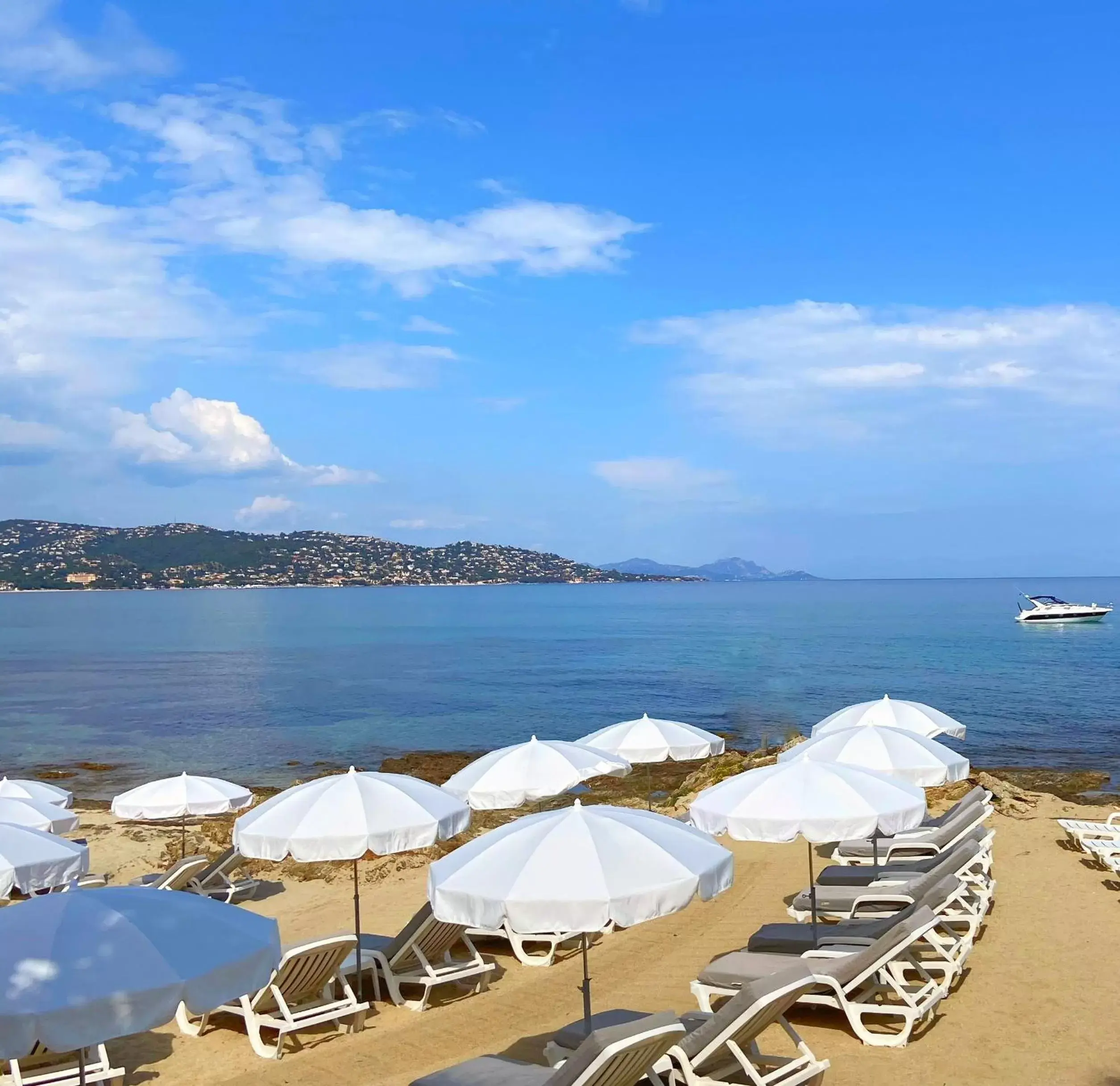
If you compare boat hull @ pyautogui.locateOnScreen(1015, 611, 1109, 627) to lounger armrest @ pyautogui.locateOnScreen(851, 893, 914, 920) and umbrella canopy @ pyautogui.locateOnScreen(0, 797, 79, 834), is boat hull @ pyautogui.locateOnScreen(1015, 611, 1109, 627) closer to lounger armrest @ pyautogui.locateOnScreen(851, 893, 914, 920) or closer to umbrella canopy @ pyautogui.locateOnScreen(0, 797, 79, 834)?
lounger armrest @ pyautogui.locateOnScreen(851, 893, 914, 920)

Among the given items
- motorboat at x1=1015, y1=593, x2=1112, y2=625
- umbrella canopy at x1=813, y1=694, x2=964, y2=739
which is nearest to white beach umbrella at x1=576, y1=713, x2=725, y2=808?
umbrella canopy at x1=813, y1=694, x2=964, y2=739

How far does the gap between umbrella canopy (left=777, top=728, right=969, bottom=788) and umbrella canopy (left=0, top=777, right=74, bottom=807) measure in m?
10.4

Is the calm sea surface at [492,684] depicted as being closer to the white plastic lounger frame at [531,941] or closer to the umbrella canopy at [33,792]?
the umbrella canopy at [33,792]

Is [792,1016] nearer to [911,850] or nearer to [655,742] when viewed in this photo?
[911,850]

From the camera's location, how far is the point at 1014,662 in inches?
2126

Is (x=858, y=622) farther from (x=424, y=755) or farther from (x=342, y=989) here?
(x=342, y=989)

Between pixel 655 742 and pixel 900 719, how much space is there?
312cm

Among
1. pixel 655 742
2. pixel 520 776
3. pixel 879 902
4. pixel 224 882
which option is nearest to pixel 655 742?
pixel 655 742

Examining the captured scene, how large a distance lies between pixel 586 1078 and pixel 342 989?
4.12 m

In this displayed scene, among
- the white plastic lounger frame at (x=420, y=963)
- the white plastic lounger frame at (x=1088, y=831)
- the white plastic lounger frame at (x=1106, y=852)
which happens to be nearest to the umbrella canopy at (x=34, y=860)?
the white plastic lounger frame at (x=420, y=963)

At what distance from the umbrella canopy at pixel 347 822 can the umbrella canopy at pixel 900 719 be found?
615 centimetres

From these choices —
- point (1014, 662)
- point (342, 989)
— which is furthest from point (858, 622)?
point (342, 989)

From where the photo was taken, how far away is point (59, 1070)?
7543 mm

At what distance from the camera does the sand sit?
22.6 feet
